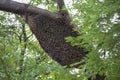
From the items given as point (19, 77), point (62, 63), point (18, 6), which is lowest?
point (62, 63)

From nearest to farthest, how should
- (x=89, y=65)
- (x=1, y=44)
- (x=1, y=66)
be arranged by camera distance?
1. (x=89, y=65)
2. (x=1, y=66)
3. (x=1, y=44)

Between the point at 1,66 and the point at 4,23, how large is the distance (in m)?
2.06

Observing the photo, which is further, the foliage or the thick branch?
the thick branch

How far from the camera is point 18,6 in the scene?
5984 mm

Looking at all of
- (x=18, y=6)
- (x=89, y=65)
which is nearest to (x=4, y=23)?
(x=18, y=6)

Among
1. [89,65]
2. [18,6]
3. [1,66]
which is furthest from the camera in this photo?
[18,6]

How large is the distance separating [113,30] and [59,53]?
272 cm

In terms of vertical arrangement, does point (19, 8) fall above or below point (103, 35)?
below

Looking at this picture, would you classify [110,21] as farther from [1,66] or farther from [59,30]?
[59,30]

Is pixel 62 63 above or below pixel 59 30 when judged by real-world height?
below

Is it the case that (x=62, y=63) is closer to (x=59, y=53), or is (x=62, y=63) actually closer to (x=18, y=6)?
(x=59, y=53)

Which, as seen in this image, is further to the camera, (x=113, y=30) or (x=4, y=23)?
(x=4, y=23)

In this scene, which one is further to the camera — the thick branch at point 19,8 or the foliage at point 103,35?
the thick branch at point 19,8

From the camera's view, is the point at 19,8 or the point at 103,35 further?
the point at 19,8
